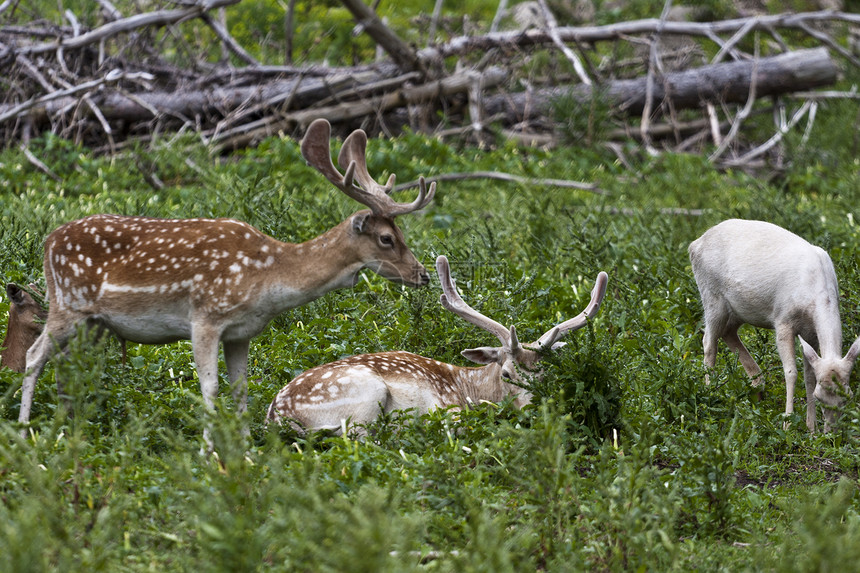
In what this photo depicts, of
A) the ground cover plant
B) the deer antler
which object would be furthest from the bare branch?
the deer antler

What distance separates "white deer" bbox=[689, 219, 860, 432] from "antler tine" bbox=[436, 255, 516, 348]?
1724 millimetres

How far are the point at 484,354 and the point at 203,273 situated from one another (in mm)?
1921

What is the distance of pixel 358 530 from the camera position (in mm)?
3510

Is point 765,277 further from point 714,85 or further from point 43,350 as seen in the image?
point 714,85

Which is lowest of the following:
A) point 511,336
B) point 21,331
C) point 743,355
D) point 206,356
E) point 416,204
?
point 743,355

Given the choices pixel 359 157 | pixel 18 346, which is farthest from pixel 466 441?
pixel 18 346

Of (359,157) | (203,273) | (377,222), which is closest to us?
(203,273)

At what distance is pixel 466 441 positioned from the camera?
19.0 ft

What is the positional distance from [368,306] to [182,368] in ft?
5.55

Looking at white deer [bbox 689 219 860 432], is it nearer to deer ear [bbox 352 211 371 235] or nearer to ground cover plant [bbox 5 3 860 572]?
ground cover plant [bbox 5 3 860 572]

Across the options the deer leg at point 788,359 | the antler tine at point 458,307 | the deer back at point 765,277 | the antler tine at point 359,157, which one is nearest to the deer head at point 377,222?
the antler tine at point 359,157

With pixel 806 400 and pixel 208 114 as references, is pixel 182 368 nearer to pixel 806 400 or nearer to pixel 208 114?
pixel 806 400

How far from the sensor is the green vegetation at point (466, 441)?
159 inches

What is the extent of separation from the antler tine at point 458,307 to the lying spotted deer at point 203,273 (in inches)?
23.2
